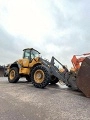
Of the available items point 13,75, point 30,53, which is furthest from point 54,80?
point 13,75

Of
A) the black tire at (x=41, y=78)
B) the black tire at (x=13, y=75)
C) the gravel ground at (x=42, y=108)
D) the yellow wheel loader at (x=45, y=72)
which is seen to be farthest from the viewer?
the black tire at (x=13, y=75)

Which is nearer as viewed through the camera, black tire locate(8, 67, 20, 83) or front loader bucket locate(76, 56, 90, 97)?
front loader bucket locate(76, 56, 90, 97)

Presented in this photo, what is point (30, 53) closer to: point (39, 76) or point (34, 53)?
point (34, 53)

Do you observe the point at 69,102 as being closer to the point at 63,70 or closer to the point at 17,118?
the point at 17,118

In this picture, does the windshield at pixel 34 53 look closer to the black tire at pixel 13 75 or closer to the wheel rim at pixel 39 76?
the black tire at pixel 13 75

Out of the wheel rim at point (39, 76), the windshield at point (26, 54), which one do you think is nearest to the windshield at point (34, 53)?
the windshield at point (26, 54)

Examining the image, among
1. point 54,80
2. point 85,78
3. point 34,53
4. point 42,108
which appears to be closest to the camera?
point 42,108

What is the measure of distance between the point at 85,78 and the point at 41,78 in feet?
8.78

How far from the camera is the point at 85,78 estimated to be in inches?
300

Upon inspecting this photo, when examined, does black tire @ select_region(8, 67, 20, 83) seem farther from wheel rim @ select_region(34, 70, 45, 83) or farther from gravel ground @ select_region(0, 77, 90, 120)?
gravel ground @ select_region(0, 77, 90, 120)

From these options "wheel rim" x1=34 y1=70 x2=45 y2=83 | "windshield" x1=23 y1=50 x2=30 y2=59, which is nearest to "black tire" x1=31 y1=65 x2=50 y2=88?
"wheel rim" x1=34 y1=70 x2=45 y2=83

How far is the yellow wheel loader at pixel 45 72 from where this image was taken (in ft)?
25.3

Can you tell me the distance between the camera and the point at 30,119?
467cm

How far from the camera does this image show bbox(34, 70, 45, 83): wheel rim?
962 centimetres
